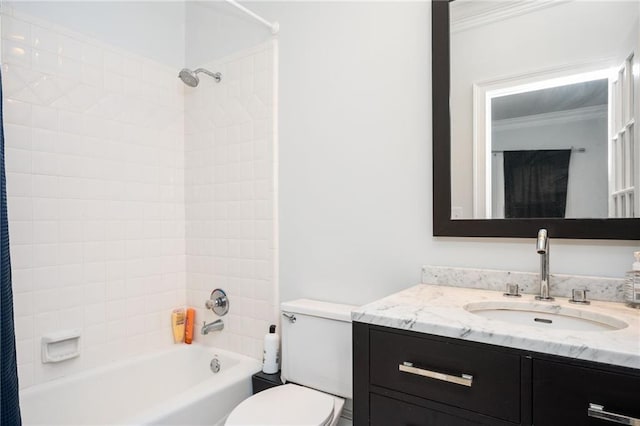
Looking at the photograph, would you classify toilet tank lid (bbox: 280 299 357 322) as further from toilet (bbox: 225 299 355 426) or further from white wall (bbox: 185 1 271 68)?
white wall (bbox: 185 1 271 68)

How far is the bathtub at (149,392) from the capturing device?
Answer: 1.51m

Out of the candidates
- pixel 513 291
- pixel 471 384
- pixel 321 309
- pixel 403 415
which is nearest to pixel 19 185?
pixel 321 309

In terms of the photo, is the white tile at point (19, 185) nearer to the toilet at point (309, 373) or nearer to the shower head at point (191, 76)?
the shower head at point (191, 76)

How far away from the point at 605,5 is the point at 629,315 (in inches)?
37.3

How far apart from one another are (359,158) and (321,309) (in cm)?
66

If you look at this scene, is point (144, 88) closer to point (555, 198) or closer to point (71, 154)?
point (71, 154)

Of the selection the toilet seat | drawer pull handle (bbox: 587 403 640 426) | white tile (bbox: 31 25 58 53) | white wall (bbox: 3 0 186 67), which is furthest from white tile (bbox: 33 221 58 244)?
drawer pull handle (bbox: 587 403 640 426)

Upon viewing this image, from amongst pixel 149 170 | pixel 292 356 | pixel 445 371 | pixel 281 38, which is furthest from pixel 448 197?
pixel 149 170

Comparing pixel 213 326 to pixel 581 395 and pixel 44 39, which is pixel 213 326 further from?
pixel 581 395

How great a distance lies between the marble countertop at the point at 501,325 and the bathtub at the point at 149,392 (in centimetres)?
89

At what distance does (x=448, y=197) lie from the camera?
1452 mm

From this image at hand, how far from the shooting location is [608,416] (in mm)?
745

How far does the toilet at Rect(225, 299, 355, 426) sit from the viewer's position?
1.35 m

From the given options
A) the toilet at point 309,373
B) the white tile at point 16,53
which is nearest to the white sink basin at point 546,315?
the toilet at point 309,373
